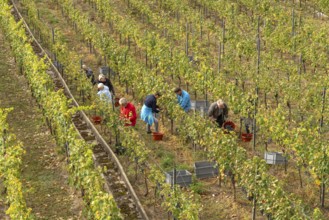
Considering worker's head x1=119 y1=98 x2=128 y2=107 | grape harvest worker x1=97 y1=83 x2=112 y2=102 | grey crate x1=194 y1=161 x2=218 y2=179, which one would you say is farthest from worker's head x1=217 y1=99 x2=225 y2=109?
grape harvest worker x1=97 y1=83 x2=112 y2=102

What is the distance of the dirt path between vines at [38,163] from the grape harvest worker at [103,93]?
182 cm

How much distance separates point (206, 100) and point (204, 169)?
420cm

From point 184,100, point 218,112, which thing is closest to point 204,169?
point 218,112

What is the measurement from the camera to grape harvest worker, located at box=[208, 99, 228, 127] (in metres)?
13.1

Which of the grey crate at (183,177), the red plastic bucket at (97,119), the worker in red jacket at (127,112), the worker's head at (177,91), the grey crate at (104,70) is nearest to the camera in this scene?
the grey crate at (183,177)

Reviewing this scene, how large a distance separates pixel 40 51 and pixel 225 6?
959 cm

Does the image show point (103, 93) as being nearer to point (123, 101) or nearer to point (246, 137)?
point (123, 101)

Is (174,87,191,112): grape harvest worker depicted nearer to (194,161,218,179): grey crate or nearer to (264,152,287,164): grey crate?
(194,161,218,179): grey crate

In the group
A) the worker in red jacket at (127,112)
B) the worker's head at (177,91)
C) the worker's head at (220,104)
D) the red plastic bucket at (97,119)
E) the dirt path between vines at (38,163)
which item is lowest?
the dirt path between vines at (38,163)

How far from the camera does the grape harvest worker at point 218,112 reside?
13.1 metres

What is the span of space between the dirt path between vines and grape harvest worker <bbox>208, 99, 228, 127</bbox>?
12.9ft

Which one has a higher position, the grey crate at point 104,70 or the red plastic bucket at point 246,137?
the grey crate at point 104,70

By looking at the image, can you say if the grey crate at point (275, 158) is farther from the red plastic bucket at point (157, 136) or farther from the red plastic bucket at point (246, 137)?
the red plastic bucket at point (157, 136)

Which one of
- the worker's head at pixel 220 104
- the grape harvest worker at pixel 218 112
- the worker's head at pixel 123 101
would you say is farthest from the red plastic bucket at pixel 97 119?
the worker's head at pixel 220 104
